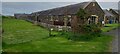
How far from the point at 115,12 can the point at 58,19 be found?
37542 mm

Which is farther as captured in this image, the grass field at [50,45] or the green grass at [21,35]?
the green grass at [21,35]

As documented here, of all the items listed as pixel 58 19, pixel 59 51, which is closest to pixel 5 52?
pixel 59 51

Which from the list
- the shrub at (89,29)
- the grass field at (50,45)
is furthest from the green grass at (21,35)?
the shrub at (89,29)

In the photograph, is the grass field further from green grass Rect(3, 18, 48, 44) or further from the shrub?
the shrub

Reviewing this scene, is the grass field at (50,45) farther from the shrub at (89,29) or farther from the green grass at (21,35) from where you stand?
the shrub at (89,29)

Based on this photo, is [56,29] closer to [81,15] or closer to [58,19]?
[81,15]

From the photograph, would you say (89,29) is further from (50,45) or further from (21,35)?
(21,35)

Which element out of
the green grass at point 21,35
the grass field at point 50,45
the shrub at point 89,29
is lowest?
the grass field at point 50,45

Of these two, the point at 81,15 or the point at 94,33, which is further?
the point at 81,15

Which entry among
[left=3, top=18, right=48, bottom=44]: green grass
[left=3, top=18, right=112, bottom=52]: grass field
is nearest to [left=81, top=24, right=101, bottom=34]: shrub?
[left=3, top=18, right=112, bottom=52]: grass field

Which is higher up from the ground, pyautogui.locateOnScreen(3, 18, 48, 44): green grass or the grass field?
pyautogui.locateOnScreen(3, 18, 48, 44): green grass

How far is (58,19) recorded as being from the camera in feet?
154

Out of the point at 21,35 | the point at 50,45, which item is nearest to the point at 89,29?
the point at 50,45

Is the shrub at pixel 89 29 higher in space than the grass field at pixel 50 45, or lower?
higher
